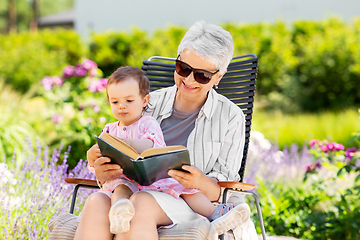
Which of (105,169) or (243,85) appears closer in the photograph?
(105,169)

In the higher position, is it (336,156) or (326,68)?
(326,68)

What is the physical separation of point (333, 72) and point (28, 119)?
790 cm

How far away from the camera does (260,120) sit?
780cm

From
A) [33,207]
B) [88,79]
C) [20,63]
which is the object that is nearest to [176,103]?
[33,207]

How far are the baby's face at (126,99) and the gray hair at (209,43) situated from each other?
1.25 ft

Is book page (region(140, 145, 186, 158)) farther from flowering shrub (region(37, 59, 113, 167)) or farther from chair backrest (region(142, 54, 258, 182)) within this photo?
flowering shrub (region(37, 59, 113, 167))

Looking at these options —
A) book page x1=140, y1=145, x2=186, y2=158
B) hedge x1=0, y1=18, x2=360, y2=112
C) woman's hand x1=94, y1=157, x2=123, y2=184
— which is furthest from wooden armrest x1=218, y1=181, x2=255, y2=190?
hedge x1=0, y1=18, x2=360, y2=112

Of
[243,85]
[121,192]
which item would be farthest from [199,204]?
[243,85]

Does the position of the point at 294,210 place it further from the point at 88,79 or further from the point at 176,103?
the point at 88,79

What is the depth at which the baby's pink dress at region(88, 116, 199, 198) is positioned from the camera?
203 cm

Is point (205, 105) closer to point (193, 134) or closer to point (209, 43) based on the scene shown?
point (193, 134)

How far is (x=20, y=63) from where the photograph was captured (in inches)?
499

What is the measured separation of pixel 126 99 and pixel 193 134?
0.51m

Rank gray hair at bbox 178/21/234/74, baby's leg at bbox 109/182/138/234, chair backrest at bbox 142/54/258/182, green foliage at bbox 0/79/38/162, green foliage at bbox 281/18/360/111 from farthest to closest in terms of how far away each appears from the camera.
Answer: green foliage at bbox 281/18/360/111 < green foliage at bbox 0/79/38/162 < chair backrest at bbox 142/54/258/182 < gray hair at bbox 178/21/234/74 < baby's leg at bbox 109/182/138/234
